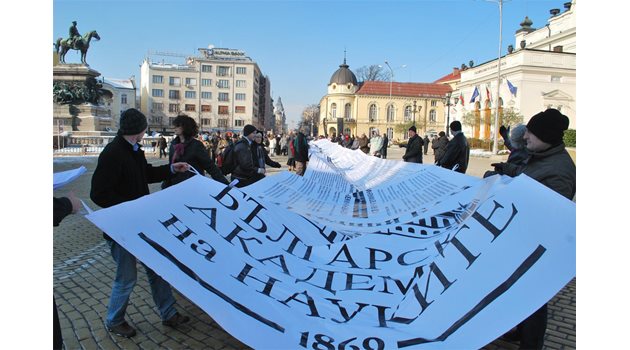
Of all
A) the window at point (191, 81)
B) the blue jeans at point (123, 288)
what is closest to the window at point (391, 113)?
the window at point (191, 81)

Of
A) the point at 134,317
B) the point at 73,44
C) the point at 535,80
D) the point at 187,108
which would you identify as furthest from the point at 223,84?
the point at 134,317

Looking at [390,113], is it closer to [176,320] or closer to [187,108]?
[187,108]

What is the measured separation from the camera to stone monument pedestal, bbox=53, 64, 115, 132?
25.4 meters

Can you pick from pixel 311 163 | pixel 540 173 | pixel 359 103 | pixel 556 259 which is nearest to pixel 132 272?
pixel 556 259

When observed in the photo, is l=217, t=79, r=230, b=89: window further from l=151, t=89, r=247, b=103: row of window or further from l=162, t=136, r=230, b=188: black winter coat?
l=162, t=136, r=230, b=188: black winter coat

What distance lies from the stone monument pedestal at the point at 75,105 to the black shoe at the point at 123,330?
25.7m

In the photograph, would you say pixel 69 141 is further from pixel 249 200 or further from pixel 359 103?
pixel 359 103

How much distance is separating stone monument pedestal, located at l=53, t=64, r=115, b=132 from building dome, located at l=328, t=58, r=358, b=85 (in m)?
70.9

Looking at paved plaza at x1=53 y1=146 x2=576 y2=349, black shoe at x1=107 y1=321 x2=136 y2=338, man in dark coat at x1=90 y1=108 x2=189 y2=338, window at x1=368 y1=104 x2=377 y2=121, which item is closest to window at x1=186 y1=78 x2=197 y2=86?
window at x1=368 y1=104 x2=377 y2=121

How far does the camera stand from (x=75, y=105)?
2570cm

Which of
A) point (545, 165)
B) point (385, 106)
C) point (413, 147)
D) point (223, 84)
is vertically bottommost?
point (545, 165)

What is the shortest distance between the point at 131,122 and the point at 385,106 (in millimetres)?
86582

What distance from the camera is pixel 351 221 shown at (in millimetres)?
4734

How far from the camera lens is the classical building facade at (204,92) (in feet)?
321
